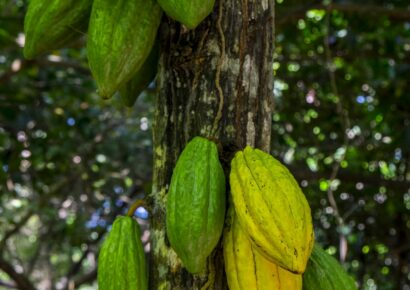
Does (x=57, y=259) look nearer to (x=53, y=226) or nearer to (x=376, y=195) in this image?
(x=53, y=226)

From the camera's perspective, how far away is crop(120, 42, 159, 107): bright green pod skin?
1.53 m

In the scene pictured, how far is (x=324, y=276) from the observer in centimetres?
133

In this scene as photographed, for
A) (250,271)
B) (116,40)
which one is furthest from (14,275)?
(250,271)

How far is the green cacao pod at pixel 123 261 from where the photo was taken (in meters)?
1.30

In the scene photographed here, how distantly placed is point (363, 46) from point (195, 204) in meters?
3.45

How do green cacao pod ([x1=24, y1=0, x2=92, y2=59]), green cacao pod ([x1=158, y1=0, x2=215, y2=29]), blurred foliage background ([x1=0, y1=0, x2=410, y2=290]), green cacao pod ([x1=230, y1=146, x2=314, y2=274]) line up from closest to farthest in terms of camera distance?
green cacao pod ([x1=230, y1=146, x2=314, y2=274])
green cacao pod ([x1=158, y1=0, x2=215, y2=29])
green cacao pod ([x1=24, y1=0, x2=92, y2=59])
blurred foliage background ([x1=0, y1=0, x2=410, y2=290])

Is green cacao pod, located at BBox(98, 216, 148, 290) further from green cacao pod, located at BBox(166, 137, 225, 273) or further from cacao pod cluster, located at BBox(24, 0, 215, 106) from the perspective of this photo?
cacao pod cluster, located at BBox(24, 0, 215, 106)

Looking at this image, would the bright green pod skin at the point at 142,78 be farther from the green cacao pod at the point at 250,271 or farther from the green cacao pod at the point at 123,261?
the green cacao pod at the point at 250,271

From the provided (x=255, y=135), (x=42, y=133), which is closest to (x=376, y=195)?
(x=42, y=133)

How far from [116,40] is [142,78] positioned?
0.22m

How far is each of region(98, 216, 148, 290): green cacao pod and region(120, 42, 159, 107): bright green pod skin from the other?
0.36 metres

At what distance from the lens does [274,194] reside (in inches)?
47.5

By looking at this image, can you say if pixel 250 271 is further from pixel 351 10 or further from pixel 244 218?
pixel 351 10

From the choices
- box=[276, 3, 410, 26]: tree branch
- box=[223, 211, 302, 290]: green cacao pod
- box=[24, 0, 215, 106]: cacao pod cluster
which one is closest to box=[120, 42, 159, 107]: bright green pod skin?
box=[24, 0, 215, 106]: cacao pod cluster
